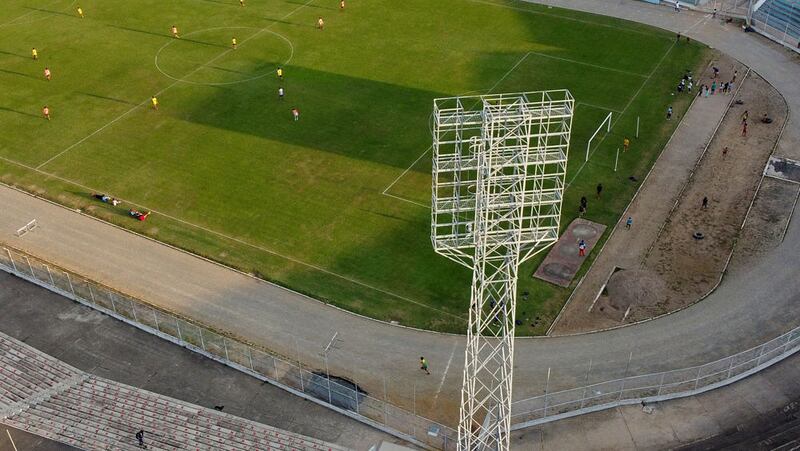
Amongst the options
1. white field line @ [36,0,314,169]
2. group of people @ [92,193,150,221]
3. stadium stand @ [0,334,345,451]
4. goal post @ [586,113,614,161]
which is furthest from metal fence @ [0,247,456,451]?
goal post @ [586,113,614,161]

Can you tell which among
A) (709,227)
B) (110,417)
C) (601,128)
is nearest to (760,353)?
(709,227)

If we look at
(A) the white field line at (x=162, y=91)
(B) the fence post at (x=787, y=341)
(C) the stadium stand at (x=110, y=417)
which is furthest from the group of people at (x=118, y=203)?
(B) the fence post at (x=787, y=341)

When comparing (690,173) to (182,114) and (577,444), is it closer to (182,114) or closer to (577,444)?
(577,444)

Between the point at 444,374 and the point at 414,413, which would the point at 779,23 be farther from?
the point at 414,413

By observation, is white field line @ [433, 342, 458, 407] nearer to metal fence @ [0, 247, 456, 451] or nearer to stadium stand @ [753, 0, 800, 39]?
metal fence @ [0, 247, 456, 451]

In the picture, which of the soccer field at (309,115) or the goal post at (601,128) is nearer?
the soccer field at (309,115)

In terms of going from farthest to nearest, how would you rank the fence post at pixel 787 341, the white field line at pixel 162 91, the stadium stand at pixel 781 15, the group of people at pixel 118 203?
the stadium stand at pixel 781 15, the white field line at pixel 162 91, the group of people at pixel 118 203, the fence post at pixel 787 341

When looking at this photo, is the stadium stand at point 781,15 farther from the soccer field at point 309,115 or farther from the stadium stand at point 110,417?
the stadium stand at point 110,417
